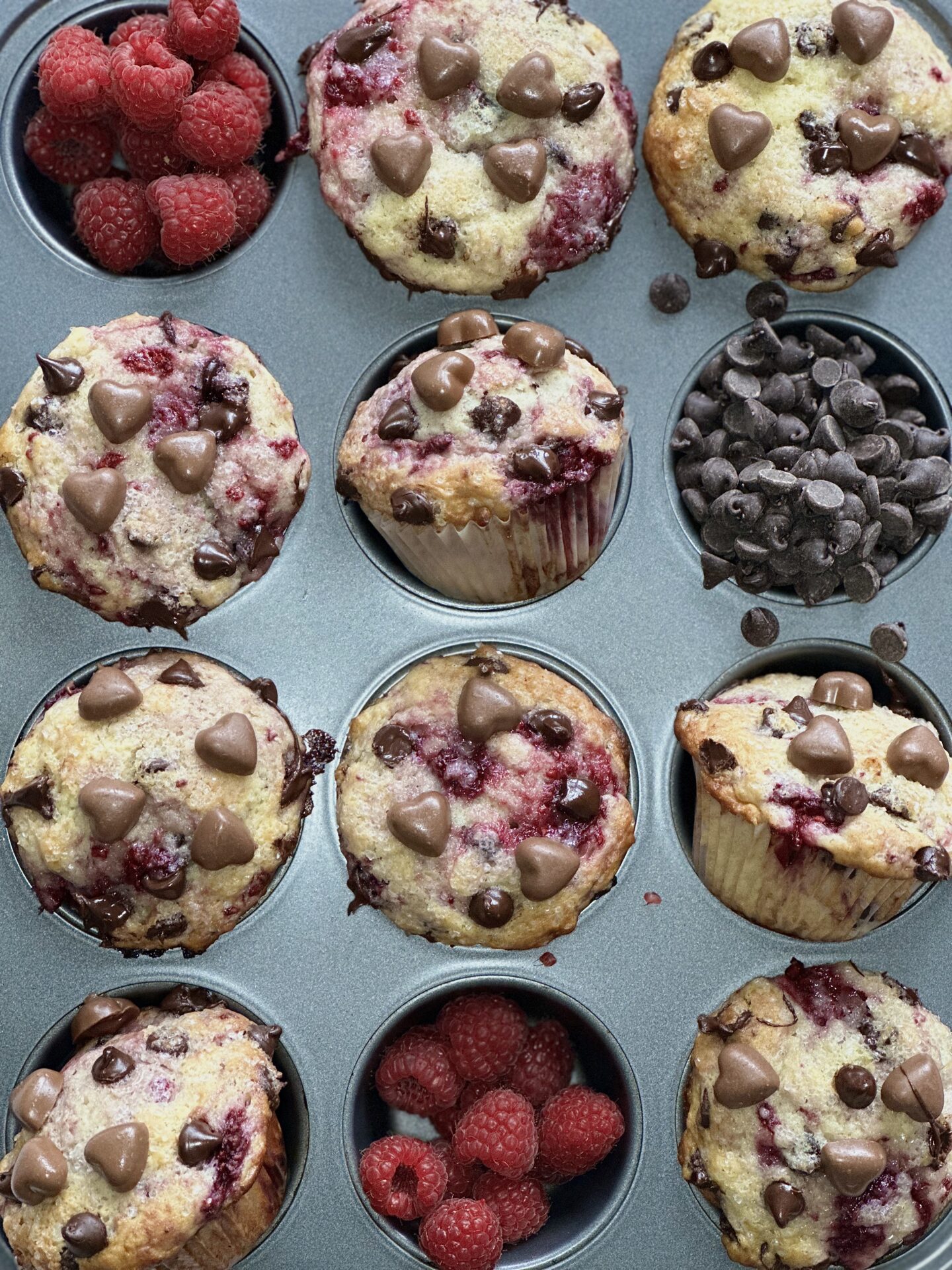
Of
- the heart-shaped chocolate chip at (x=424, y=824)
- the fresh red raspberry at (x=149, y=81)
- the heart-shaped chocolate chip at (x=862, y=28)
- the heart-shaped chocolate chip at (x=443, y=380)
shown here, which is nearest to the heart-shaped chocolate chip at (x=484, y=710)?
the heart-shaped chocolate chip at (x=424, y=824)

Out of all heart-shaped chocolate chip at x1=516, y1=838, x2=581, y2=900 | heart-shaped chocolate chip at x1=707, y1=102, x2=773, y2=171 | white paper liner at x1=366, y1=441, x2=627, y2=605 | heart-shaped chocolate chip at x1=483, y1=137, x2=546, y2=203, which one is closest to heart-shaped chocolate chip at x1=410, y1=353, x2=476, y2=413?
white paper liner at x1=366, y1=441, x2=627, y2=605

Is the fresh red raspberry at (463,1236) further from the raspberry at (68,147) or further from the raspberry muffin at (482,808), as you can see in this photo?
the raspberry at (68,147)

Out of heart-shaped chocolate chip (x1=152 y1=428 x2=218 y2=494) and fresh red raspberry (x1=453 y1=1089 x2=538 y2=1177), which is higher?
heart-shaped chocolate chip (x1=152 y1=428 x2=218 y2=494)

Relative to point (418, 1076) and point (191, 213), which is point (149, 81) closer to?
point (191, 213)

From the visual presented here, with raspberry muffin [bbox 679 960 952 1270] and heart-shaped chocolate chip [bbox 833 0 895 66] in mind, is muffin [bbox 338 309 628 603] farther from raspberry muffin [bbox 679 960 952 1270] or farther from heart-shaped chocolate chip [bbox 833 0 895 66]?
raspberry muffin [bbox 679 960 952 1270]

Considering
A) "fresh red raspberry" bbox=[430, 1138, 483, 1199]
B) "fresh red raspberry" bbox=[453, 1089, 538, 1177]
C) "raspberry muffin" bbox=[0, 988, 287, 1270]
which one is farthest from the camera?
"fresh red raspberry" bbox=[430, 1138, 483, 1199]

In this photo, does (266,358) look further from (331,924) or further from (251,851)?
(331,924)

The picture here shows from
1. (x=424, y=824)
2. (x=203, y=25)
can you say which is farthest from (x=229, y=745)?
(x=203, y=25)
